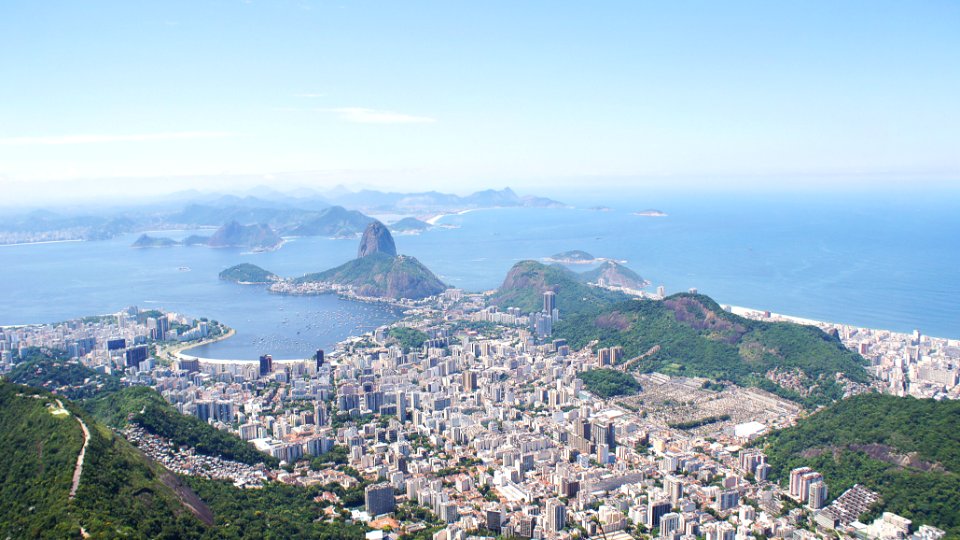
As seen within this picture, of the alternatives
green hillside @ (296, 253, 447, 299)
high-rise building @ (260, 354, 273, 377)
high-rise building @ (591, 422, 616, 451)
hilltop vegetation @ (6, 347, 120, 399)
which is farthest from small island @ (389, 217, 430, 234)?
high-rise building @ (591, 422, 616, 451)

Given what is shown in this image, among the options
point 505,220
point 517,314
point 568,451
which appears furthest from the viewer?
point 505,220

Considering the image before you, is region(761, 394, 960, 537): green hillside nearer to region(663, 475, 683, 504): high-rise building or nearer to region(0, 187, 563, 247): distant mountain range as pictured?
region(663, 475, 683, 504): high-rise building

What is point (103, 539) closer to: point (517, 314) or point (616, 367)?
point (616, 367)

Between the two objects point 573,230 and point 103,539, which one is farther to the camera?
point 573,230

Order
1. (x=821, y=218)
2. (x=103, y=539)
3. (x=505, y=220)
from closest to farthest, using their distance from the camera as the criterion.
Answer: (x=103, y=539) < (x=821, y=218) < (x=505, y=220)

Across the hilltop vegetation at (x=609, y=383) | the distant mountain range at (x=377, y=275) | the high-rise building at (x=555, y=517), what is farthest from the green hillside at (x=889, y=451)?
the distant mountain range at (x=377, y=275)

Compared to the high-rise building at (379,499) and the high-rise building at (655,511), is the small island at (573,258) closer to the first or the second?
the high-rise building at (655,511)

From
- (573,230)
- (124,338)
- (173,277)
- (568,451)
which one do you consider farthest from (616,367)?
(573,230)
